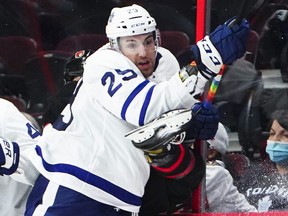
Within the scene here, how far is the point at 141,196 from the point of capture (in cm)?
261

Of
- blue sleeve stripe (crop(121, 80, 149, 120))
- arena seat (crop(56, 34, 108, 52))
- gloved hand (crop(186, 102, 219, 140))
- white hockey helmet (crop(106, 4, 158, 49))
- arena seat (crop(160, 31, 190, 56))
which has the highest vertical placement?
white hockey helmet (crop(106, 4, 158, 49))

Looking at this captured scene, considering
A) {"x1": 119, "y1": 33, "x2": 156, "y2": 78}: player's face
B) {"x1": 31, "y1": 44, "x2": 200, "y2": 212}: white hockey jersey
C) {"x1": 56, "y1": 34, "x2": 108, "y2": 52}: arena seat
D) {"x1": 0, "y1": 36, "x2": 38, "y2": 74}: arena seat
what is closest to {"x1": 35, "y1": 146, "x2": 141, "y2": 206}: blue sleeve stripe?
{"x1": 31, "y1": 44, "x2": 200, "y2": 212}: white hockey jersey

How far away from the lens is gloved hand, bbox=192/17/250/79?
94.5 inches

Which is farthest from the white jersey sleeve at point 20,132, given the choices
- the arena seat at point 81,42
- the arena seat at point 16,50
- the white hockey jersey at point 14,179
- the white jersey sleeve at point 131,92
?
the arena seat at point 16,50

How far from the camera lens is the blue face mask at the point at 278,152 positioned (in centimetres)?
274

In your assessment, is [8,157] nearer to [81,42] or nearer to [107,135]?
[107,135]

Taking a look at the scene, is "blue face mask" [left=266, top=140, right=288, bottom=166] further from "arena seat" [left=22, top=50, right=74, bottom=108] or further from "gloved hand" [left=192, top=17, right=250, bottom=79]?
"arena seat" [left=22, top=50, right=74, bottom=108]

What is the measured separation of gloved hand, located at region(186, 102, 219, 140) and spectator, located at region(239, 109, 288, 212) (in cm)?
30

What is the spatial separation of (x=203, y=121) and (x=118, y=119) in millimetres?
240

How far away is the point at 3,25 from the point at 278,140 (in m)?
1.56

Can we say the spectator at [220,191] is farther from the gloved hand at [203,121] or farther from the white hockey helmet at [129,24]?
the white hockey helmet at [129,24]

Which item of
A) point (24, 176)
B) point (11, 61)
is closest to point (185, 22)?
point (11, 61)

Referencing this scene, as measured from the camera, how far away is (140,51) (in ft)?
8.58

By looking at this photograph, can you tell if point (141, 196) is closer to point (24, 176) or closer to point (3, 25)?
point (24, 176)
